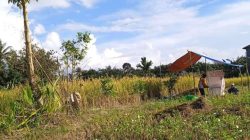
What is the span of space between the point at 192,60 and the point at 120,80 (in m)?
3.94

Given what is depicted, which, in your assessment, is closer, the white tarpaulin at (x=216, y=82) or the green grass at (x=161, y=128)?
the green grass at (x=161, y=128)

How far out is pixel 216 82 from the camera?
64.8 feet

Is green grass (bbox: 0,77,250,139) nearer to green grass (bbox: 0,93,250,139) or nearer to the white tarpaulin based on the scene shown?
green grass (bbox: 0,93,250,139)

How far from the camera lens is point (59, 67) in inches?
562

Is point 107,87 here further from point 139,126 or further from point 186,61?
point 139,126

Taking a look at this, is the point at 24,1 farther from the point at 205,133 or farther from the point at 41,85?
the point at 205,133

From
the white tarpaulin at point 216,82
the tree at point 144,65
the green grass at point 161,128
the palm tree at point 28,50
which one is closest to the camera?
the green grass at point 161,128

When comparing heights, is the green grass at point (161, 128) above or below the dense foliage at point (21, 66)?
below

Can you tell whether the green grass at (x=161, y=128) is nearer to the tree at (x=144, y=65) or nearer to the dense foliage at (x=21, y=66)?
the dense foliage at (x=21, y=66)

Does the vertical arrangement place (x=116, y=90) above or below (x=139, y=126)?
above

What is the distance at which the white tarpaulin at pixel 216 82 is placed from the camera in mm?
19531

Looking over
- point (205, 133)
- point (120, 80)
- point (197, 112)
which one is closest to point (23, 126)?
point (197, 112)

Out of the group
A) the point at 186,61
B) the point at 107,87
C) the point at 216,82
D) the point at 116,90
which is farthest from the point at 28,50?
the point at 186,61

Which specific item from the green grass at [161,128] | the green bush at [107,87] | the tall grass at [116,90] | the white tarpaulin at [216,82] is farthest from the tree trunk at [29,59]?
the white tarpaulin at [216,82]
